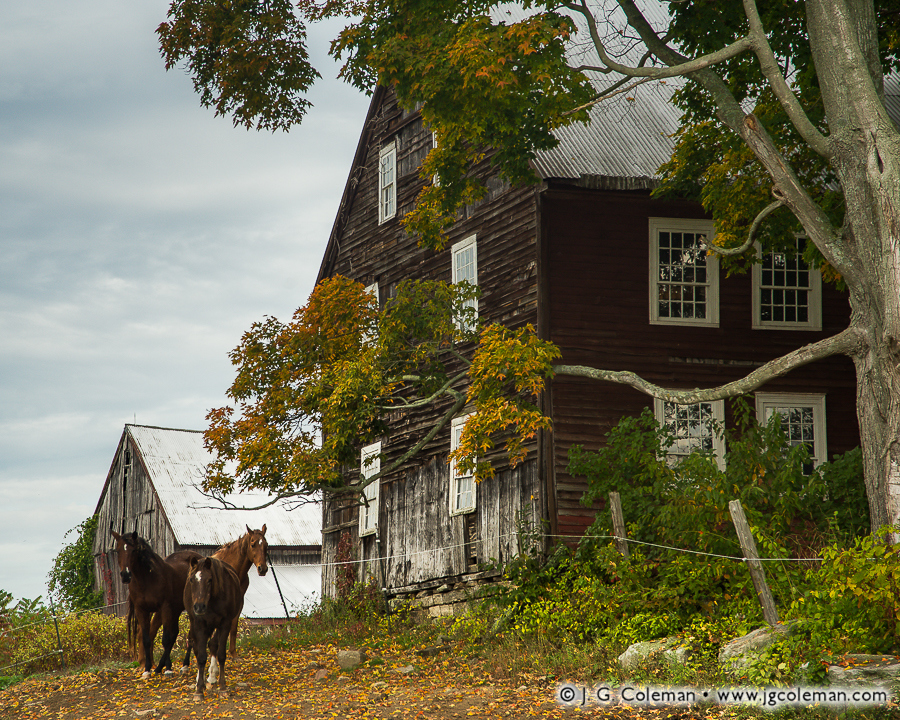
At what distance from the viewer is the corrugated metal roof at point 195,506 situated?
3294 centimetres

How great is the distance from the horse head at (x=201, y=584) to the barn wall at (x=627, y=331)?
24.9 ft

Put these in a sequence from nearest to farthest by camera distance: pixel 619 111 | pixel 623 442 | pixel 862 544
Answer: pixel 862 544
pixel 623 442
pixel 619 111

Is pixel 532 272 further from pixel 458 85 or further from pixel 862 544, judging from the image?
pixel 862 544

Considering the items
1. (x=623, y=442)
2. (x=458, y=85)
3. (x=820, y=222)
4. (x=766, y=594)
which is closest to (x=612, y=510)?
(x=623, y=442)

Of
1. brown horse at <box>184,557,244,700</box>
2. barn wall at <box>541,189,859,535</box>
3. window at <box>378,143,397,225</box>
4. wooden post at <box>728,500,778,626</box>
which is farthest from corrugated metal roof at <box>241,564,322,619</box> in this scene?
wooden post at <box>728,500,778,626</box>

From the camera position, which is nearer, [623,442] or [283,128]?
[623,442]

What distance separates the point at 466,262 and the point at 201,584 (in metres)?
10.7

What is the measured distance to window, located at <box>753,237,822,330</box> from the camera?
64.2 feet

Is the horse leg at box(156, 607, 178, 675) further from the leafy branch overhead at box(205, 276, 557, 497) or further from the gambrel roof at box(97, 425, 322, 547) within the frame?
the gambrel roof at box(97, 425, 322, 547)

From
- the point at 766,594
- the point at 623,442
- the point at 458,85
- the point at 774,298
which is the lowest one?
the point at 766,594

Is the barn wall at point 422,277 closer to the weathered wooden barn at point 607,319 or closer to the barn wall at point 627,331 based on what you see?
the weathered wooden barn at point 607,319

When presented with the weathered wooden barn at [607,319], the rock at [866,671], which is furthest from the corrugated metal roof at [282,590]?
the rock at [866,671]

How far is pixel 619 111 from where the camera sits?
71.1ft

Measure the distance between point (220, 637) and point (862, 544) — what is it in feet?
27.2
